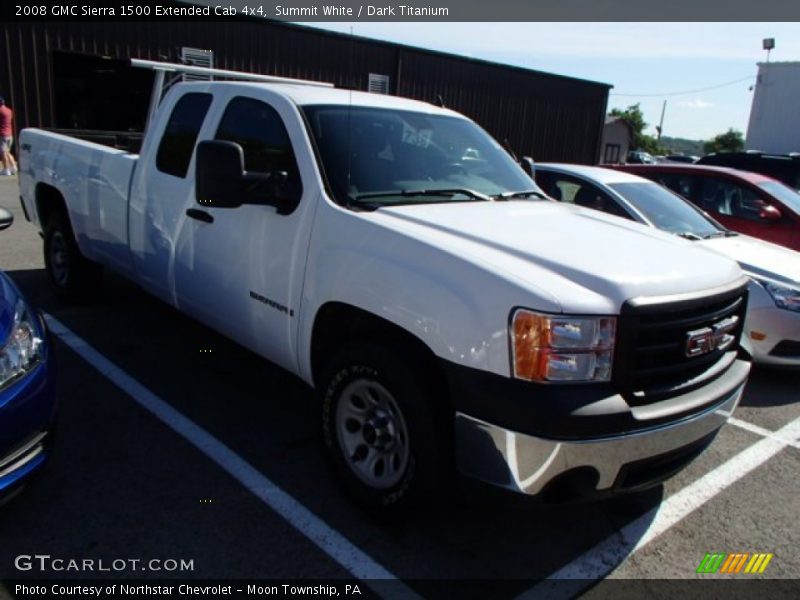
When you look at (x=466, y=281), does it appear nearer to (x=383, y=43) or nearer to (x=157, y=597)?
(x=157, y=597)

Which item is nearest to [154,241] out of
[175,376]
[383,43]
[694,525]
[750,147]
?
[175,376]

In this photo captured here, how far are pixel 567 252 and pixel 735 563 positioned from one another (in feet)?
5.14

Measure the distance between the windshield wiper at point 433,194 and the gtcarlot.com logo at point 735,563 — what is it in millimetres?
2031

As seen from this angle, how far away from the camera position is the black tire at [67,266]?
569 cm

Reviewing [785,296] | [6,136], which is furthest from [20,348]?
[6,136]

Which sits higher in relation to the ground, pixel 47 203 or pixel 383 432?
pixel 47 203

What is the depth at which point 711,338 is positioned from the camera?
2.82m

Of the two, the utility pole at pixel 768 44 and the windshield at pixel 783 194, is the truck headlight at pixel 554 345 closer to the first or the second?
the windshield at pixel 783 194

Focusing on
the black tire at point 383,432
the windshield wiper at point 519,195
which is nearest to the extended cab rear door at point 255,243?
the black tire at point 383,432

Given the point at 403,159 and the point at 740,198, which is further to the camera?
the point at 740,198

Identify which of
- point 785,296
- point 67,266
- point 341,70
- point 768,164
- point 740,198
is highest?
point 341,70

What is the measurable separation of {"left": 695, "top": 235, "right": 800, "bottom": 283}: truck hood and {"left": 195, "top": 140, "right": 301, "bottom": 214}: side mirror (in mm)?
3216

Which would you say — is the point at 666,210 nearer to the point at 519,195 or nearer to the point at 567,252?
the point at 519,195

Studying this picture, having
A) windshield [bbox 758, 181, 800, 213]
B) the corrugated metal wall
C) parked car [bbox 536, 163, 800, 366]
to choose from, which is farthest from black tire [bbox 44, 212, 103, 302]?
windshield [bbox 758, 181, 800, 213]
